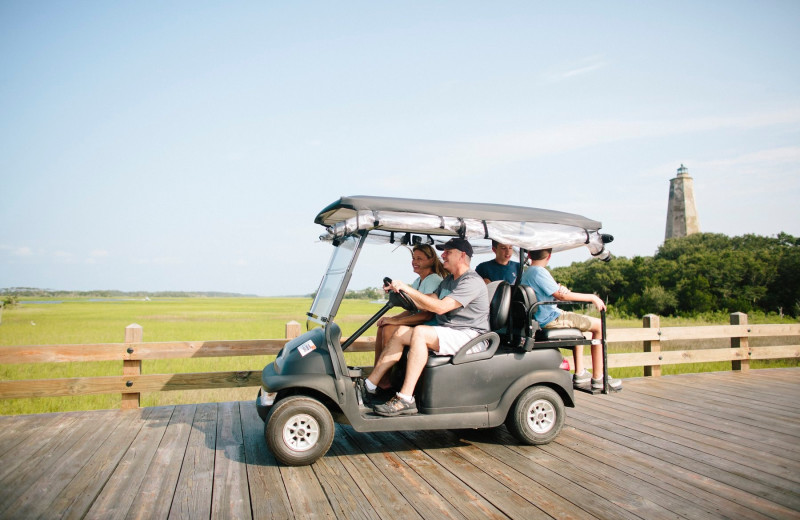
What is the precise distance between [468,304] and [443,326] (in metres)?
0.29

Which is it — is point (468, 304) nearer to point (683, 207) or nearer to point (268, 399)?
point (268, 399)

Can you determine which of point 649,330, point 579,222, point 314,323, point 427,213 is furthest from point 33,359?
point 649,330

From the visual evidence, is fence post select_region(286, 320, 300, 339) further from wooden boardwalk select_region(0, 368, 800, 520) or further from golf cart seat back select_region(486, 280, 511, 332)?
golf cart seat back select_region(486, 280, 511, 332)

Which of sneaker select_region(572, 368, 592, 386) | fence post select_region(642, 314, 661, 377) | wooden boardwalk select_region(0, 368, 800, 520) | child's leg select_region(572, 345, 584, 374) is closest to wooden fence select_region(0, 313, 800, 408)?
wooden boardwalk select_region(0, 368, 800, 520)

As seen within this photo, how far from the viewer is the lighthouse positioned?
49562 mm

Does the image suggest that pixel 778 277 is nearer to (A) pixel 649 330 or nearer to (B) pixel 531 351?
(A) pixel 649 330

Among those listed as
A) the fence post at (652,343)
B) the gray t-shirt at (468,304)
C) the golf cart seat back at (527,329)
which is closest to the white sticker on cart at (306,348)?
the gray t-shirt at (468,304)

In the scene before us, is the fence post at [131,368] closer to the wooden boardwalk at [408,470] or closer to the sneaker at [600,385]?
the wooden boardwalk at [408,470]

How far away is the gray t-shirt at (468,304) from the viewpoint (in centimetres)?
466

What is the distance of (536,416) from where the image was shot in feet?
16.0

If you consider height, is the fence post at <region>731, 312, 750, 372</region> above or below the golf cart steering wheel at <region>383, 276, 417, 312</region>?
below

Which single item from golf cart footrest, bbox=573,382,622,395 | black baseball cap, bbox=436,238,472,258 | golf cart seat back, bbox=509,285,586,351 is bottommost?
golf cart footrest, bbox=573,382,622,395

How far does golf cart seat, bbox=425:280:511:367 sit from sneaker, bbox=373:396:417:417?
0.36 meters

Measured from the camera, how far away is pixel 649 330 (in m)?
8.23
